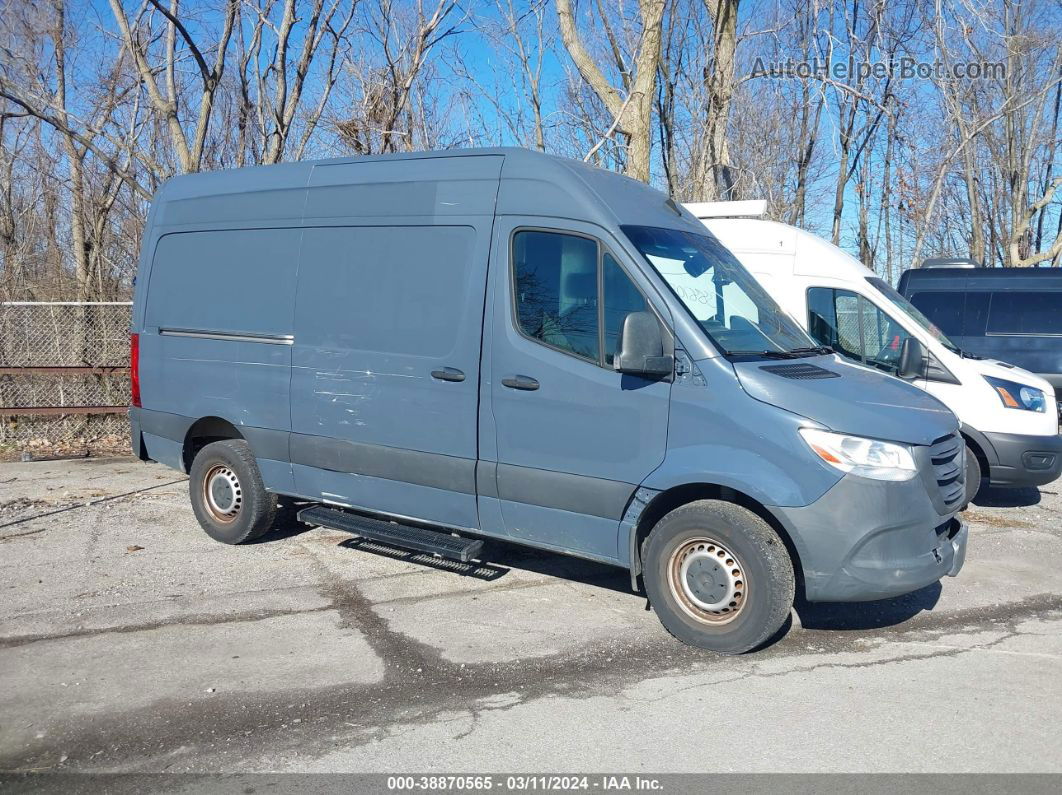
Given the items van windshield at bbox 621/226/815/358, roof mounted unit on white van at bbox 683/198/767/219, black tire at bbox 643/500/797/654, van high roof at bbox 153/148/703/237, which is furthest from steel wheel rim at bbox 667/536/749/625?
roof mounted unit on white van at bbox 683/198/767/219

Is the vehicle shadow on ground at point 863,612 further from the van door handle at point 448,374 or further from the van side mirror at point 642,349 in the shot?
the van door handle at point 448,374

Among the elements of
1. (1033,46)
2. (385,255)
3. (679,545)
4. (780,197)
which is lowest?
(679,545)

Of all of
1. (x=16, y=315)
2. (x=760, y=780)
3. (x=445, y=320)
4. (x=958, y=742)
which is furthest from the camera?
(x=16, y=315)

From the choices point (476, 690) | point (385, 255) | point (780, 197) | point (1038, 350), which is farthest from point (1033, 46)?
point (476, 690)

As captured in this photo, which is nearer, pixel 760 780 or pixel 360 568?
pixel 760 780

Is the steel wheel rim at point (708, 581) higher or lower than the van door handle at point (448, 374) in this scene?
lower

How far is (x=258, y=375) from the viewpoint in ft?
21.7

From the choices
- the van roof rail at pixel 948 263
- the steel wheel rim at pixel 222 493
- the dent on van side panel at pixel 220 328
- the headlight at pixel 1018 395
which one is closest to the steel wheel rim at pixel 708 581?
the dent on van side panel at pixel 220 328

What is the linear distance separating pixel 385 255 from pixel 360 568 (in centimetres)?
Answer: 226

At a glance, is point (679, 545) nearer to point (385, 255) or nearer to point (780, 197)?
point (385, 255)

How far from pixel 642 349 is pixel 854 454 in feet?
3.91

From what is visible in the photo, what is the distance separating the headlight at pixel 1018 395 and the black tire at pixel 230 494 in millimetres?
6128

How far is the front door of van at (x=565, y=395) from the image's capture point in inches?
200

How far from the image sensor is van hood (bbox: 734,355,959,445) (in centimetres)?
464
